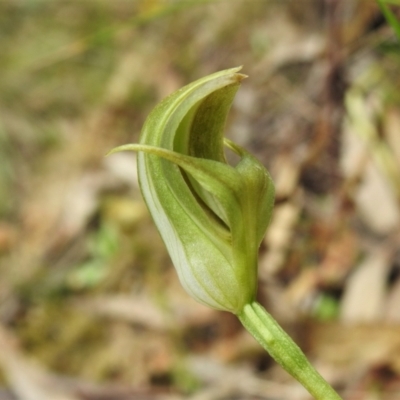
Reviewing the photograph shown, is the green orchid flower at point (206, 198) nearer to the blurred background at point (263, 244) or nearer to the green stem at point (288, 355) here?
the green stem at point (288, 355)

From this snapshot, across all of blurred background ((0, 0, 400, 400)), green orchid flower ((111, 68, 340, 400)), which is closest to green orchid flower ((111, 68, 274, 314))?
green orchid flower ((111, 68, 340, 400))

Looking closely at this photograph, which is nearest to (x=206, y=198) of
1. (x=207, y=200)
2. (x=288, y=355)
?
(x=207, y=200)

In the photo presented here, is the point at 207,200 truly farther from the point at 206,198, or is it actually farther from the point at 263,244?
the point at 263,244

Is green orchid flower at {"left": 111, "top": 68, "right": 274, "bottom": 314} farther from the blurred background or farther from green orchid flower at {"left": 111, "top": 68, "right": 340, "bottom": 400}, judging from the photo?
the blurred background

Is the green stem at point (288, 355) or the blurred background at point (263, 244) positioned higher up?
the green stem at point (288, 355)

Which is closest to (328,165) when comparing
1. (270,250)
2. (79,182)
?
(270,250)

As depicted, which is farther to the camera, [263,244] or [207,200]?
[263,244]

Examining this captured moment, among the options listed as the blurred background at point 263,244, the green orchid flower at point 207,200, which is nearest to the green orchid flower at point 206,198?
the green orchid flower at point 207,200

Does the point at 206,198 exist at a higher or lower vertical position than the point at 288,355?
higher
